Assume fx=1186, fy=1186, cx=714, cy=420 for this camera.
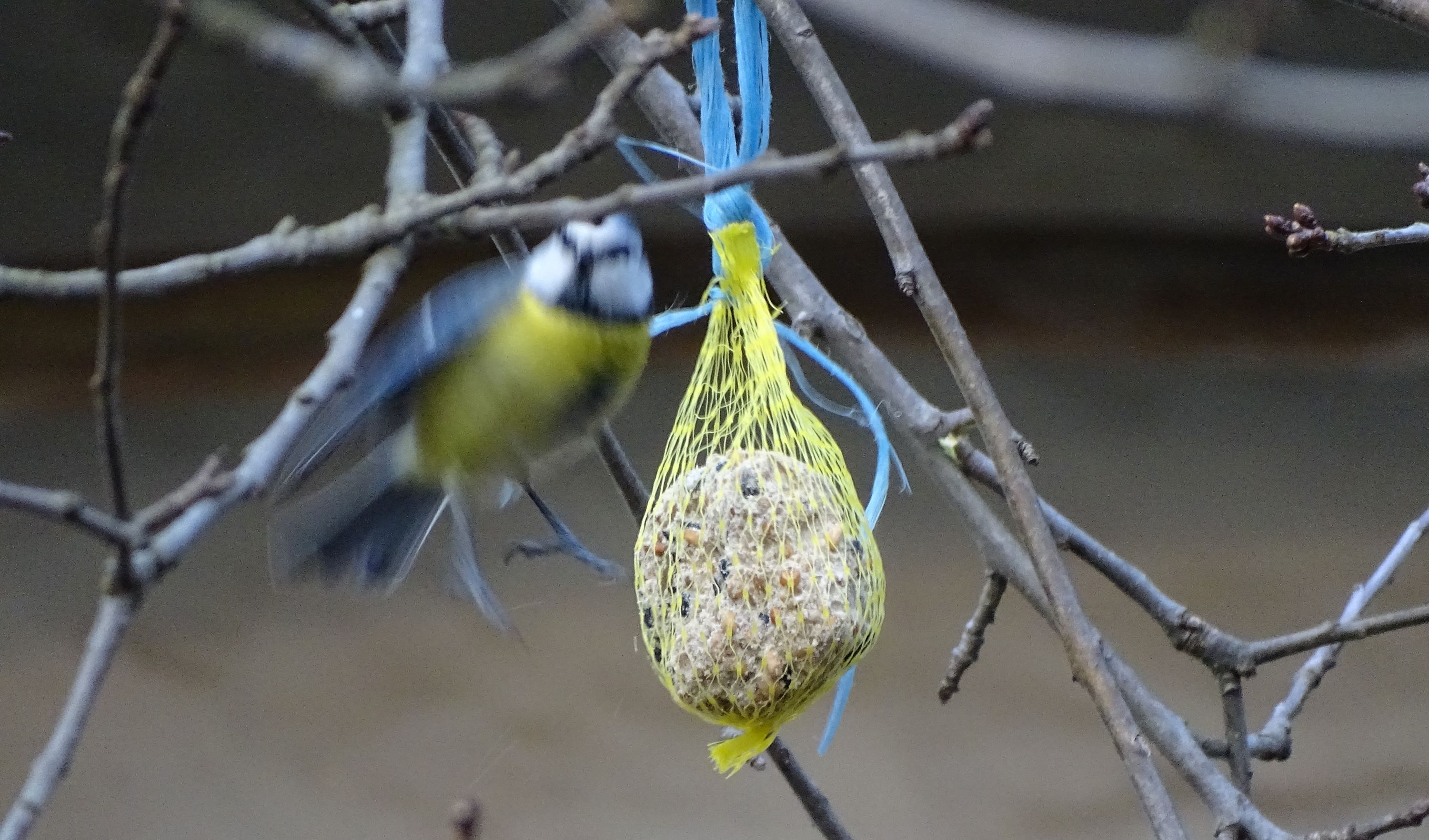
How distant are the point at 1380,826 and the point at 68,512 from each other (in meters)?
0.60

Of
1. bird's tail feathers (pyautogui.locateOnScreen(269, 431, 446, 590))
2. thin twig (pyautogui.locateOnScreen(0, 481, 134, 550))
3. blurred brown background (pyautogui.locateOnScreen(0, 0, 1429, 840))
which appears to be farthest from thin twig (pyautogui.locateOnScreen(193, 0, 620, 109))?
blurred brown background (pyautogui.locateOnScreen(0, 0, 1429, 840))

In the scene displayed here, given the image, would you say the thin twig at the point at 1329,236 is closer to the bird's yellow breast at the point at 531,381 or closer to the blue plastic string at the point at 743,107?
the blue plastic string at the point at 743,107

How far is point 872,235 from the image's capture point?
1.71 metres

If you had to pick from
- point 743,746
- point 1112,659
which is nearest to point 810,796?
point 743,746

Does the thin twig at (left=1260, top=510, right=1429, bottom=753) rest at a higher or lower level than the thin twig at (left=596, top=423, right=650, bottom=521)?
lower

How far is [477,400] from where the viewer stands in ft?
2.84

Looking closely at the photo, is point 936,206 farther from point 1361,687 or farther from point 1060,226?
point 1361,687

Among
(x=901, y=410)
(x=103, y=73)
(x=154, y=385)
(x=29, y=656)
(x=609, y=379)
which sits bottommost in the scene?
(x=901, y=410)

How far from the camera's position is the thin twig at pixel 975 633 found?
27.8 inches

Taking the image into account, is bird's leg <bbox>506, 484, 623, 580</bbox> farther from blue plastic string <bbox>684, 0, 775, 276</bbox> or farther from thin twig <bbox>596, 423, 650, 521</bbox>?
blue plastic string <bbox>684, 0, 775, 276</bbox>

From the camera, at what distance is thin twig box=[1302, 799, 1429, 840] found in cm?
57

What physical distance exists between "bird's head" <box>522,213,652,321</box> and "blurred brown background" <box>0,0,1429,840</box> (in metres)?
0.70

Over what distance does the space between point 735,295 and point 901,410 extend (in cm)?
12

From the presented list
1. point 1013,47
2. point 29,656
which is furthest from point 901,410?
point 29,656
